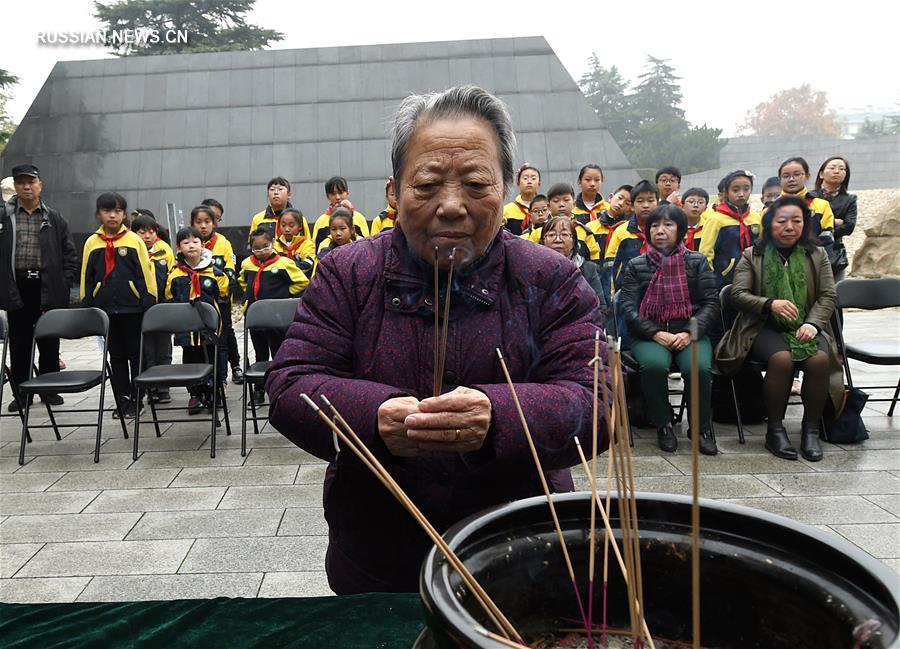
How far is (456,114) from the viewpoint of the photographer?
4.11 ft

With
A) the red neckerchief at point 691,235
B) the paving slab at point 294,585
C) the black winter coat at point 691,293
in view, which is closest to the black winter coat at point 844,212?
the red neckerchief at point 691,235

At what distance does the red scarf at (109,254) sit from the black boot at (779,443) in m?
5.47

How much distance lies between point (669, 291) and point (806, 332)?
37.0 inches

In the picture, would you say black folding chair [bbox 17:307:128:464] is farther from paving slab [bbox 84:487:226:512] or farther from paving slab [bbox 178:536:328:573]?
paving slab [bbox 178:536:328:573]

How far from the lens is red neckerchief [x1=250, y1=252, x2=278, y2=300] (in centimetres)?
602

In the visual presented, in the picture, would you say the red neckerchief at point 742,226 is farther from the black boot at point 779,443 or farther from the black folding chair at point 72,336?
the black folding chair at point 72,336

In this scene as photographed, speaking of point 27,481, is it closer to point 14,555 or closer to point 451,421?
point 14,555

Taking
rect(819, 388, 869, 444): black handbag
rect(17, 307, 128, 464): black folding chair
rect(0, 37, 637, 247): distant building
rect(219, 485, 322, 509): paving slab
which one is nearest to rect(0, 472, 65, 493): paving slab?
rect(17, 307, 128, 464): black folding chair

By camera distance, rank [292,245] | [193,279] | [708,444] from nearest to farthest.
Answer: [708,444] < [193,279] < [292,245]

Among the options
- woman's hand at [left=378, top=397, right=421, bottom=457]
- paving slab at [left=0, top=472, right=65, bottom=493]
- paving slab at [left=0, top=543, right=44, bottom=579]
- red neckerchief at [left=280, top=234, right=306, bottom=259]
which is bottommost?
paving slab at [left=0, top=472, right=65, bottom=493]

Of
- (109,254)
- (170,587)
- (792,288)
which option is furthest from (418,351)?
(109,254)

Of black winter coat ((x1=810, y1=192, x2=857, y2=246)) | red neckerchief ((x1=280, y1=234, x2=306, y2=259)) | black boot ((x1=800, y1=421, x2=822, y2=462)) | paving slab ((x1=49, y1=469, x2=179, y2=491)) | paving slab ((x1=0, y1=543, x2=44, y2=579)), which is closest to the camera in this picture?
paving slab ((x1=0, y1=543, x2=44, y2=579))

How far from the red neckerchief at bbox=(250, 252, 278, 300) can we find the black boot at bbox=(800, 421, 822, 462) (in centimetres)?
466

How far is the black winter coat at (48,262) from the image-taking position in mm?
5570
